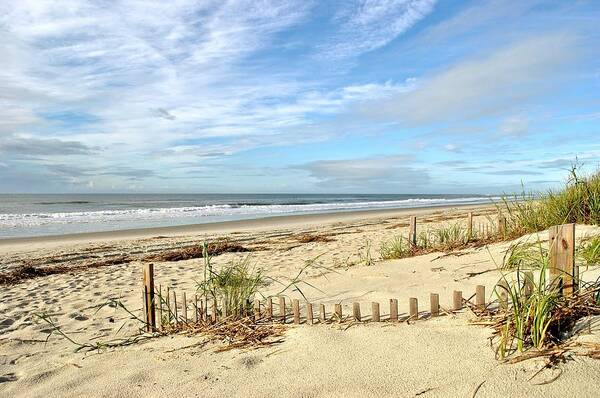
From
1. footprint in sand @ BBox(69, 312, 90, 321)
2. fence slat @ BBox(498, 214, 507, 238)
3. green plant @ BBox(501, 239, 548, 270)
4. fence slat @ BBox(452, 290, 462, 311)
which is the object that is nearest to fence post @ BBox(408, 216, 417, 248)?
fence slat @ BBox(498, 214, 507, 238)

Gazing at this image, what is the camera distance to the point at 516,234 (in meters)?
7.63

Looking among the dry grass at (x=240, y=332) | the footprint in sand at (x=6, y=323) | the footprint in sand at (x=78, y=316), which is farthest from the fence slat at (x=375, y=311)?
the footprint in sand at (x=6, y=323)

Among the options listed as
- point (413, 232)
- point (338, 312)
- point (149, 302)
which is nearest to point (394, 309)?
point (338, 312)

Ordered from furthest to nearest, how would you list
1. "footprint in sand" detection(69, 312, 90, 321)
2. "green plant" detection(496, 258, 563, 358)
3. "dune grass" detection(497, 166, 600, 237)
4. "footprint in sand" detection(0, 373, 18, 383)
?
1. "dune grass" detection(497, 166, 600, 237)
2. "footprint in sand" detection(69, 312, 90, 321)
3. "footprint in sand" detection(0, 373, 18, 383)
4. "green plant" detection(496, 258, 563, 358)

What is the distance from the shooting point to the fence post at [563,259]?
309cm

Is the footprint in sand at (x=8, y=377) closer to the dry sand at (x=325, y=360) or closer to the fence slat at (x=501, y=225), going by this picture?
the dry sand at (x=325, y=360)

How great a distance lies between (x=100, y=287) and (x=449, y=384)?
7.14 metres

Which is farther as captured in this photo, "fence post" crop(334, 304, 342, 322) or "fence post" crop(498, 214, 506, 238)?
"fence post" crop(498, 214, 506, 238)

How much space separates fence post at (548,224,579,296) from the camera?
3.09 metres

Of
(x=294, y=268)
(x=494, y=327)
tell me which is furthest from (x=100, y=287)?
(x=494, y=327)

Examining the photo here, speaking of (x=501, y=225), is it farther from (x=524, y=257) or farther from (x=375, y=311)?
(x=375, y=311)

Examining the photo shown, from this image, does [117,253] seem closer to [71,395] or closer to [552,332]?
[71,395]

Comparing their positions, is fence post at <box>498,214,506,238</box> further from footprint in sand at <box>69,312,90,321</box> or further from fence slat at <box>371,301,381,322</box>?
footprint in sand at <box>69,312,90,321</box>

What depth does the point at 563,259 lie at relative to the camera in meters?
3.12
